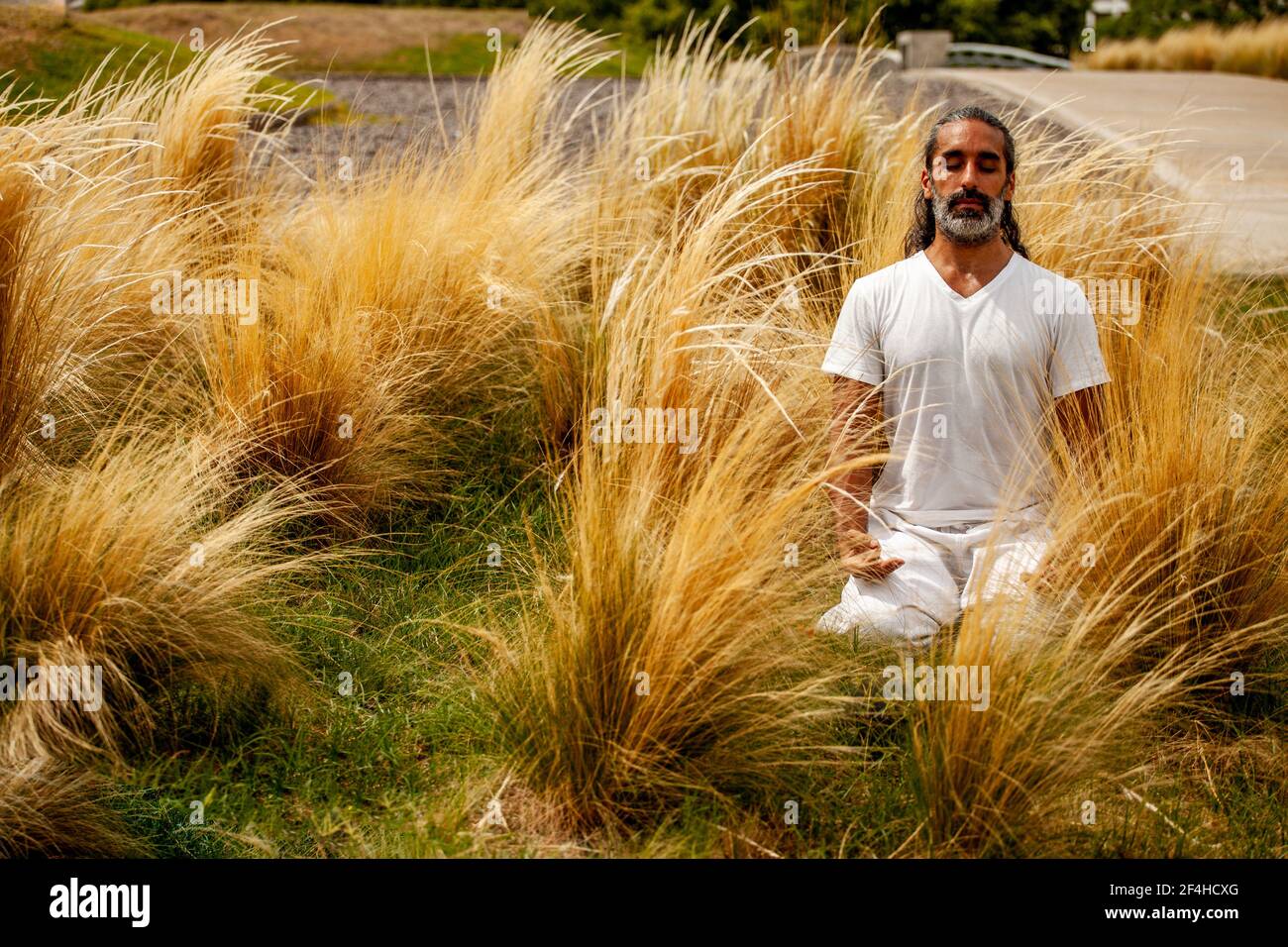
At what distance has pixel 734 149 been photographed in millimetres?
4930

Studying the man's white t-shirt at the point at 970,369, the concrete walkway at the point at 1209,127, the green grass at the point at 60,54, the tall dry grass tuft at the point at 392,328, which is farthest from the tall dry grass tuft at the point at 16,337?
the green grass at the point at 60,54

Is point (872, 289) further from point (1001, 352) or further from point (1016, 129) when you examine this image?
point (1016, 129)

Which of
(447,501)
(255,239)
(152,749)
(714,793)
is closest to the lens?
(714,793)

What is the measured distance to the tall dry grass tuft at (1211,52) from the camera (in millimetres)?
13875

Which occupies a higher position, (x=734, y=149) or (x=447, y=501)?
(x=734, y=149)

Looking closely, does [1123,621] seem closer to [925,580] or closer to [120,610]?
[925,580]

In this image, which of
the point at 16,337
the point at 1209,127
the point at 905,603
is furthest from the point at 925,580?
the point at 1209,127

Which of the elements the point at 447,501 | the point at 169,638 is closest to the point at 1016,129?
the point at 447,501

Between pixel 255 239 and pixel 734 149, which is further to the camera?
pixel 734 149

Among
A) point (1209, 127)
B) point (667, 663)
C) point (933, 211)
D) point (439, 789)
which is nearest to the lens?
point (667, 663)

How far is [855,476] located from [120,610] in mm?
1588

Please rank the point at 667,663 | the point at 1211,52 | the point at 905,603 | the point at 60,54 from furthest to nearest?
the point at 1211,52, the point at 60,54, the point at 905,603, the point at 667,663

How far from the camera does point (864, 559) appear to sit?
295cm

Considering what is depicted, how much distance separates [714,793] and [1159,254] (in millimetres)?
2737
